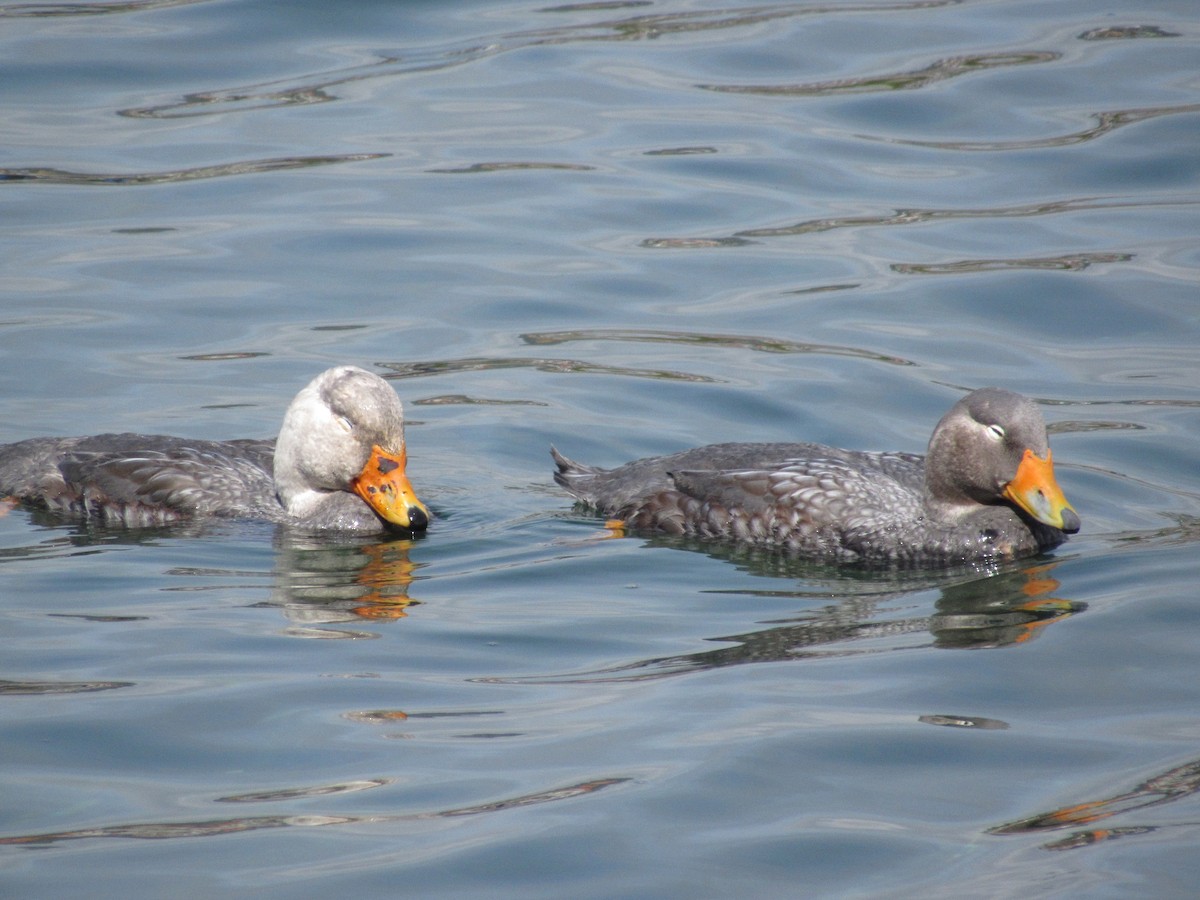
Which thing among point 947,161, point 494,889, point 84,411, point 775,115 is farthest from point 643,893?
point 775,115

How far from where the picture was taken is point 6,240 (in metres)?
12.9

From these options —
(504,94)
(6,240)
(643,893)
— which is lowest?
(643,893)

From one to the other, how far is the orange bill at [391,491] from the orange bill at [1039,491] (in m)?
2.98

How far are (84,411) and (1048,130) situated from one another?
9512mm

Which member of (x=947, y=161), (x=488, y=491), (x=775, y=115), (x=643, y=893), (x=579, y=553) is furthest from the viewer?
(x=775, y=115)

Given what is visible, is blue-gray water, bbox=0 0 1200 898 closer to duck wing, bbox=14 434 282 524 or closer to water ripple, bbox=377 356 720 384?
water ripple, bbox=377 356 720 384

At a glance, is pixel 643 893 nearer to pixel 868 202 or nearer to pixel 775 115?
pixel 868 202

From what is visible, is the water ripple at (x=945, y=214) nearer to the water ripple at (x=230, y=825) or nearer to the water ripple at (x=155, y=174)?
the water ripple at (x=155, y=174)

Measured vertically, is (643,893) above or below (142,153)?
below

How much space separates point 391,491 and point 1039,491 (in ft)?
10.6

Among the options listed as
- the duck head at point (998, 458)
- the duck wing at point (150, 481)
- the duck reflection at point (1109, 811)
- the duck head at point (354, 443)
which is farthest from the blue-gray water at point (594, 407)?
the duck head at point (998, 458)

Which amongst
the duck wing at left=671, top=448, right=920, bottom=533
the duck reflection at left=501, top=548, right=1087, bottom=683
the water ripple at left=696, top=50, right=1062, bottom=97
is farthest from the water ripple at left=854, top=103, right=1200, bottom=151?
the duck reflection at left=501, top=548, right=1087, bottom=683

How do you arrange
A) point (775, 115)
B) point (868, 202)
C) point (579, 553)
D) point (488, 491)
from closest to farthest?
point (579, 553)
point (488, 491)
point (868, 202)
point (775, 115)

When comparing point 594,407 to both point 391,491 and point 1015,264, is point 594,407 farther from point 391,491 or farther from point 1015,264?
point 1015,264
